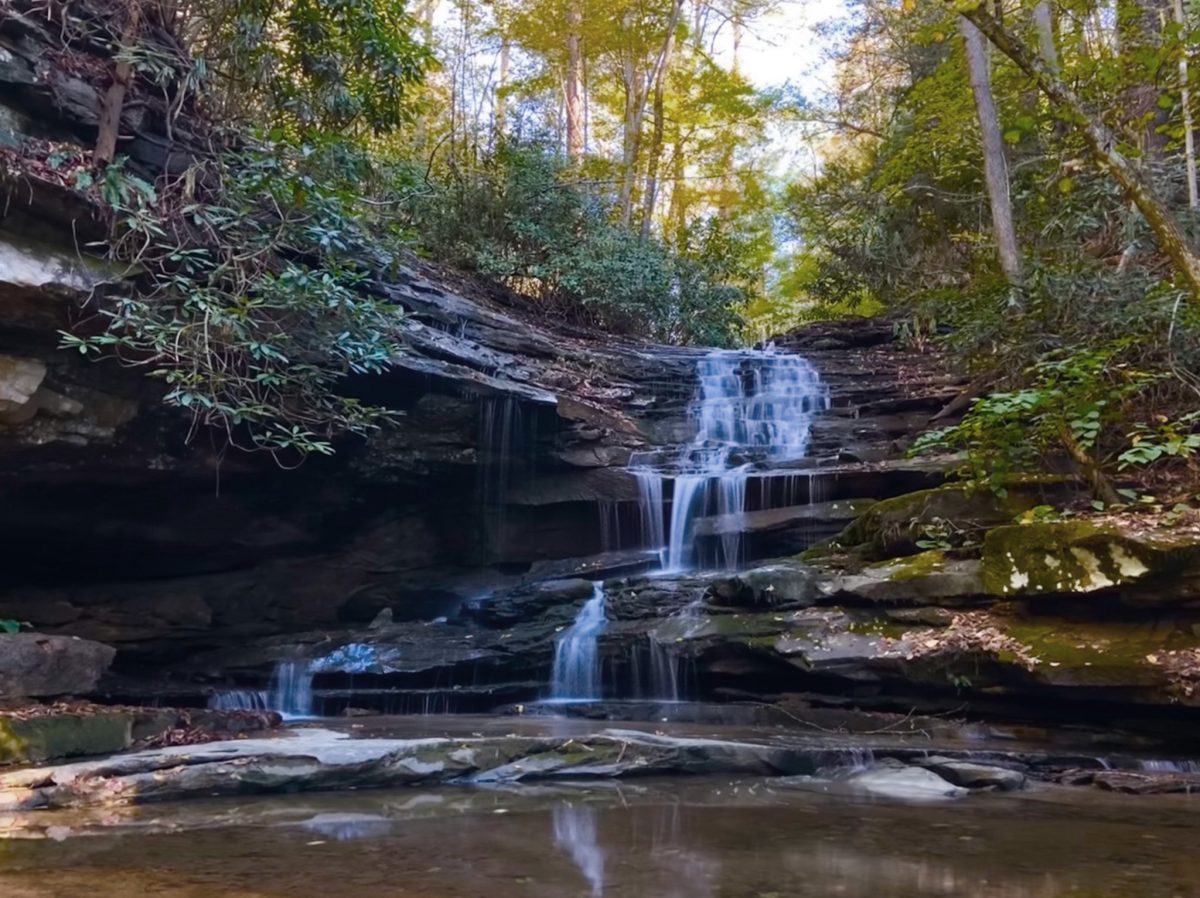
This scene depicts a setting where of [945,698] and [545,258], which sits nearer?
[945,698]

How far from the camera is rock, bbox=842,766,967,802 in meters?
5.21

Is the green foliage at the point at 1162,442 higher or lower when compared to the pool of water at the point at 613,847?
higher

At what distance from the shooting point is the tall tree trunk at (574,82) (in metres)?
19.8

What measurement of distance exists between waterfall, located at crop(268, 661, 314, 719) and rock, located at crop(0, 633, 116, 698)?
201cm

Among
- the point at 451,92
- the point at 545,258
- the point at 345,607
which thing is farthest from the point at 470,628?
the point at 451,92

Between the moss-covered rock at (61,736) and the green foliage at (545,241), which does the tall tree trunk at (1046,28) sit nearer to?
the green foliage at (545,241)

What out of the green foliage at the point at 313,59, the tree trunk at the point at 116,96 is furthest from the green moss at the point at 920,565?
the tree trunk at the point at 116,96

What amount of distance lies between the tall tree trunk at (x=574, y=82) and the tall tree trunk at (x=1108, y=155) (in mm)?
13688

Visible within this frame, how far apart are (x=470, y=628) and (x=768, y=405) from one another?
6.03m

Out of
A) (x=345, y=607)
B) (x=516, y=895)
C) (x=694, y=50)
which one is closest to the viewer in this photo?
(x=516, y=895)

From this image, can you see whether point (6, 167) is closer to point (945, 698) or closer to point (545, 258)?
point (945, 698)

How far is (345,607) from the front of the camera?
36.5 feet

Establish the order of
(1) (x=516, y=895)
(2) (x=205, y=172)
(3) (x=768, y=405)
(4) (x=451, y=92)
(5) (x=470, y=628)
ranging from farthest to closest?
(4) (x=451, y=92)
(3) (x=768, y=405)
(5) (x=470, y=628)
(2) (x=205, y=172)
(1) (x=516, y=895)

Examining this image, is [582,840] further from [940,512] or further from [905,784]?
[940,512]
